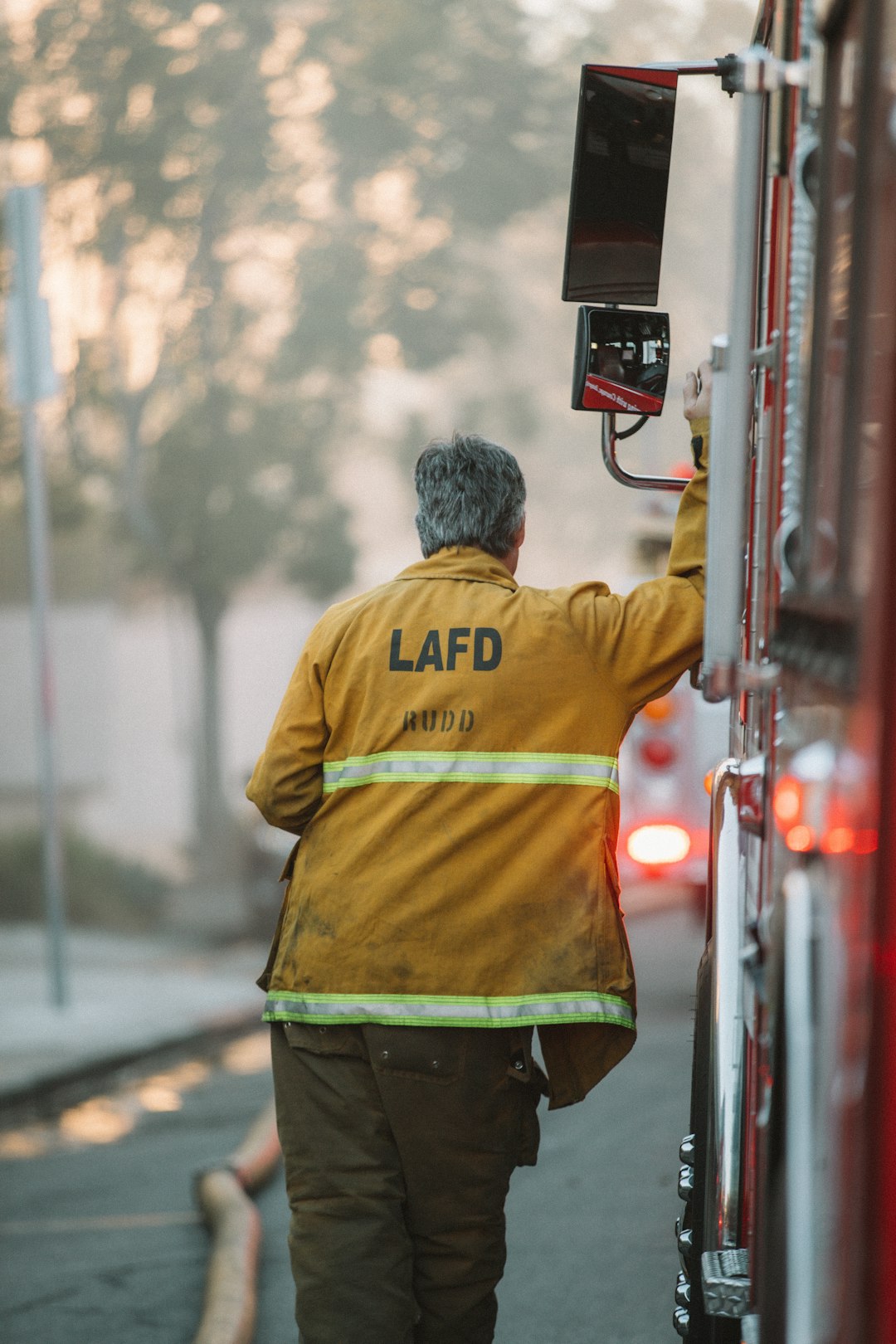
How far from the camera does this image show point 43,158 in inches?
513

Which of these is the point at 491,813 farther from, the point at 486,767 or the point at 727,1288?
the point at 727,1288

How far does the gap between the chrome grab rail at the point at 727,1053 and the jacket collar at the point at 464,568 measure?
27.9 inches

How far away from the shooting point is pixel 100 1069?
778 cm

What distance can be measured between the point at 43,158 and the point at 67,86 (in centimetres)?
54

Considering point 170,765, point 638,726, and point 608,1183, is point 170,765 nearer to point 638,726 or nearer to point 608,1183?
point 638,726

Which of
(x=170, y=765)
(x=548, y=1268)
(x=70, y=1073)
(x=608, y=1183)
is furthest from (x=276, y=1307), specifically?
(x=170, y=765)

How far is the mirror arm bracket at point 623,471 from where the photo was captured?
10.6ft

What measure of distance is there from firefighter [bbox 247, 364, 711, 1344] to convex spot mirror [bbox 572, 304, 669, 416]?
8 centimetres

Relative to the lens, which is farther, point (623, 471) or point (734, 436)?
point (623, 471)

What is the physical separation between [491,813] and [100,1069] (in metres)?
5.08

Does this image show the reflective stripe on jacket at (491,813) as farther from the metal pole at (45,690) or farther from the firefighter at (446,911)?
the metal pole at (45,690)

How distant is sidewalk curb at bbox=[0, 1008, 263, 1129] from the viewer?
7.13 m

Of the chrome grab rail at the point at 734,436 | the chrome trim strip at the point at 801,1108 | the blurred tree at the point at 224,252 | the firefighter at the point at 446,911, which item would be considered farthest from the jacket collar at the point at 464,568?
the blurred tree at the point at 224,252

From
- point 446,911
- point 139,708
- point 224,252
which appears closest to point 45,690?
point 139,708
